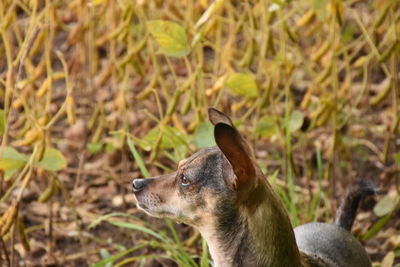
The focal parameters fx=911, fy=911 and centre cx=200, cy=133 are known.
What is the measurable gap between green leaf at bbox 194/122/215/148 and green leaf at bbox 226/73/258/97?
0.61 feet

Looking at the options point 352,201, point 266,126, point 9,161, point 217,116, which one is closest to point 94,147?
point 266,126

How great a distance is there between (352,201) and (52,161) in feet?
3.60

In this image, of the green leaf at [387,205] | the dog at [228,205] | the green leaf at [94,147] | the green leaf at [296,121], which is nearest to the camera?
the dog at [228,205]

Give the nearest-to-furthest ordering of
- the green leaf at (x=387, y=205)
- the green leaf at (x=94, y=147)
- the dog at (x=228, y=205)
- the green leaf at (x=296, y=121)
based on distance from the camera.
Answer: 1. the dog at (x=228, y=205)
2. the green leaf at (x=296, y=121)
3. the green leaf at (x=387, y=205)
4. the green leaf at (x=94, y=147)

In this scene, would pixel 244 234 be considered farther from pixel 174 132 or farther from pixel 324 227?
pixel 174 132

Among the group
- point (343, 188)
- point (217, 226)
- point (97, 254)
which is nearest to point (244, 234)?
point (217, 226)

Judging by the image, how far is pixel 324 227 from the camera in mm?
3240

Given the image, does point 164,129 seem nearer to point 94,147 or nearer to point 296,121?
point 296,121

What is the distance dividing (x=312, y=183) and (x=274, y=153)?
320 millimetres

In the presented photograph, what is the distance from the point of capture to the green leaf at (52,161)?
321 cm

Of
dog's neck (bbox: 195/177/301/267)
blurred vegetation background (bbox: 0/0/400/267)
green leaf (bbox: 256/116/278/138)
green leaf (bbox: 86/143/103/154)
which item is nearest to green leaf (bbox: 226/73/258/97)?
blurred vegetation background (bbox: 0/0/400/267)

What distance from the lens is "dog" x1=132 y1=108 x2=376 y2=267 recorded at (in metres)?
2.62

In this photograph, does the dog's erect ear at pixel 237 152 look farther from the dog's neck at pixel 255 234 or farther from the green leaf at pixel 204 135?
the green leaf at pixel 204 135

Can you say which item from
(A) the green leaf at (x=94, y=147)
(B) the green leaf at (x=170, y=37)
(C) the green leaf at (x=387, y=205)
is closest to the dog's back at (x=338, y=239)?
(C) the green leaf at (x=387, y=205)
